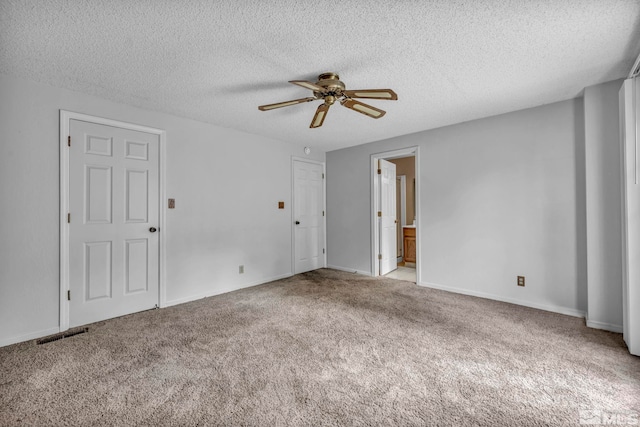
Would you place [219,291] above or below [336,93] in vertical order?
below

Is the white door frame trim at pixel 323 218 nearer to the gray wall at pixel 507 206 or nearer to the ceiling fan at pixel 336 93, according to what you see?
the gray wall at pixel 507 206

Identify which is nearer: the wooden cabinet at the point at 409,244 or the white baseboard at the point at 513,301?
the white baseboard at the point at 513,301

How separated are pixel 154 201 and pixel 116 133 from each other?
819 millimetres

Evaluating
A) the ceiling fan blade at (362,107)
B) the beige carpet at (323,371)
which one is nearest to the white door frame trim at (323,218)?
the beige carpet at (323,371)

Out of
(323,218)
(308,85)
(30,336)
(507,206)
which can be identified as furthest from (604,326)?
(30,336)

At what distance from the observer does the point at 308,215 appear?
16.8 ft

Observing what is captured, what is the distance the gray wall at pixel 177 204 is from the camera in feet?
7.75

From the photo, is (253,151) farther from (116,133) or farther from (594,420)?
(594,420)

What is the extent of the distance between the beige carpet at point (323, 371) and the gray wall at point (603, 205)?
0.28 metres

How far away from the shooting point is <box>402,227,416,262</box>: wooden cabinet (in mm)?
5775

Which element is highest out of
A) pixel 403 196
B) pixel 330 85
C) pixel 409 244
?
pixel 330 85

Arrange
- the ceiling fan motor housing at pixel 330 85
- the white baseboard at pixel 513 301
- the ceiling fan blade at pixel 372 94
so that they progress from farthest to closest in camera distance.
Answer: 1. the white baseboard at pixel 513 301
2. the ceiling fan motor housing at pixel 330 85
3. the ceiling fan blade at pixel 372 94

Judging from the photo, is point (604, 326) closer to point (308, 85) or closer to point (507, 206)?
point (507, 206)

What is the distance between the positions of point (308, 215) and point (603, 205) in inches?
154
